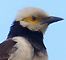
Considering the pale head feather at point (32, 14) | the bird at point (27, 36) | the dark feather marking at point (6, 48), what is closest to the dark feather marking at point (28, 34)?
the bird at point (27, 36)

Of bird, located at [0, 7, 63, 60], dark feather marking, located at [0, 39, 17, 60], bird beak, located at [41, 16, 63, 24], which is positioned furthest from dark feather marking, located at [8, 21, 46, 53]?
dark feather marking, located at [0, 39, 17, 60]

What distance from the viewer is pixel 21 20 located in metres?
7.97

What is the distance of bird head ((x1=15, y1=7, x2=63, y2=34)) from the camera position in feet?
25.8

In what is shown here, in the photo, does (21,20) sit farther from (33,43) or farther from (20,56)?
(20,56)

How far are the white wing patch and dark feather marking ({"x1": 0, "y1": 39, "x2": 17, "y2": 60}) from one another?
5.5 inches

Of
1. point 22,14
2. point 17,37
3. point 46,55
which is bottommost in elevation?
point 46,55

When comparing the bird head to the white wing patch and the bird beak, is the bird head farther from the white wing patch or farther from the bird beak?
the white wing patch

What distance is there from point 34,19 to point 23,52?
1.50m

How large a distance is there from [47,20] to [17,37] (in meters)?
1.19

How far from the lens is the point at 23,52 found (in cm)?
670

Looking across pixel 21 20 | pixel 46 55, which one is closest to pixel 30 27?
pixel 21 20

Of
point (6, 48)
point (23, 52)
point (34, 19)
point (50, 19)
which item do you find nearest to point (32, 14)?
point (34, 19)

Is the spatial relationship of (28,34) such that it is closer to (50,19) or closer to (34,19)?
(34,19)

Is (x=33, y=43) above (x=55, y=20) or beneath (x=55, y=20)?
beneath
